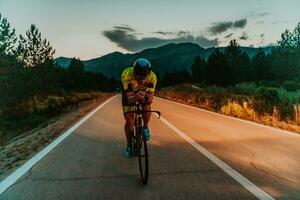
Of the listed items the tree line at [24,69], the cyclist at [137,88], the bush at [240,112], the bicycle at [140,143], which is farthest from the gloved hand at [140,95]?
the tree line at [24,69]

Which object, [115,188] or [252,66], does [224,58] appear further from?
[115,188]

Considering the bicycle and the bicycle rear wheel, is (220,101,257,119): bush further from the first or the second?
the bicycle rear wheel

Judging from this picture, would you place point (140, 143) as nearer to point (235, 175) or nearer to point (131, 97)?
point (131, 97)

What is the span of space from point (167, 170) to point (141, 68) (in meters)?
1.78

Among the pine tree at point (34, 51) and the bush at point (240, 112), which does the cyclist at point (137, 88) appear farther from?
the pine tree at point (34, 51)

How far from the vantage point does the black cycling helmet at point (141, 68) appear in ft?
19.8

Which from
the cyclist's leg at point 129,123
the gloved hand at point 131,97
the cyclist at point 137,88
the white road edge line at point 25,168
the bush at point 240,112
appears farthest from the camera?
the bush at point 240,112

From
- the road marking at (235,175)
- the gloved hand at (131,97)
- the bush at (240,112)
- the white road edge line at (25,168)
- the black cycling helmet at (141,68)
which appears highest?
the black cycling helmet at (141,68)

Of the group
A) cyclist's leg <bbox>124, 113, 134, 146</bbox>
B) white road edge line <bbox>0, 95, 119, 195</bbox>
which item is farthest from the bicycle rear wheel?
white road edge line <bbox>0, 95, 119, 195</bbox>

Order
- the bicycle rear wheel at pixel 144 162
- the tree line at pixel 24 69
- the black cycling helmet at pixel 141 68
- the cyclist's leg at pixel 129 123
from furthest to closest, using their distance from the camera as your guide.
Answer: the tree line at pixel 24 69
the cyclist's leg at pixel 129 123
the black cycling helmet at pixel 141 68
the bicycle rear wheel at pixel 144 162

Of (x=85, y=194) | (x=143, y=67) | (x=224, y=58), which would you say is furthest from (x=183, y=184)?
(x=224, y=58)

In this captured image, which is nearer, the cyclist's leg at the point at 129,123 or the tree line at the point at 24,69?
the cyclist's leg at the point at 129,123

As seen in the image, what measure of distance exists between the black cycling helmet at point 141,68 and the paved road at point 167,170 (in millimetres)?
1577

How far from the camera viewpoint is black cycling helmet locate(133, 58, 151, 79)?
6035mm
